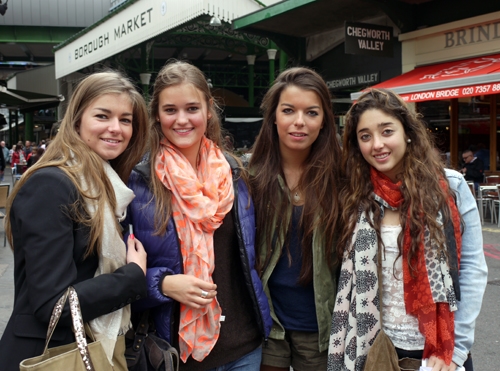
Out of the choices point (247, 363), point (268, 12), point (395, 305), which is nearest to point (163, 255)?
point (247, 363)

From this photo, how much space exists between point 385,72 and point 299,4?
257 cm

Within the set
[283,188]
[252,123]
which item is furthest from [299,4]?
[283,188]

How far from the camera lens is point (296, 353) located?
2.43m

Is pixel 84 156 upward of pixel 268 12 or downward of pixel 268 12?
downward

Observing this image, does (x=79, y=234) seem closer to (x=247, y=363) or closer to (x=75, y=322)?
(x=75, y=322)

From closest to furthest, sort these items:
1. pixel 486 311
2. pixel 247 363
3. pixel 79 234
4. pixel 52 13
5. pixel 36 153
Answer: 1. pixel 79 234
2. pixel 247 363
3. pixel 486 311
4. pixel 36 153
5. pixel 52 13

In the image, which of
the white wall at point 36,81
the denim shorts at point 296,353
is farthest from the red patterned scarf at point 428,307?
the white wall at point 36,81

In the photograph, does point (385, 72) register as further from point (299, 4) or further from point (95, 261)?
point (95, 261)

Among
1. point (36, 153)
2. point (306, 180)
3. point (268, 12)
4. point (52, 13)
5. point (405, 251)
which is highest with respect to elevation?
point (52, 13)

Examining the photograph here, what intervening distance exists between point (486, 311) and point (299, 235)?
363 cm

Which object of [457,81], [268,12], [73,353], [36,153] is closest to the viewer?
[73,353]

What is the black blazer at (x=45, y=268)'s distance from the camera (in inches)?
66.0

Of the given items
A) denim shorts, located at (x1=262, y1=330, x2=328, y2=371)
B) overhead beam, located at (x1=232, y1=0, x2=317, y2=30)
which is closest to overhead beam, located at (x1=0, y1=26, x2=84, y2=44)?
overhead beam, located at (x1=232, y1=0, x2=317, y2=30)

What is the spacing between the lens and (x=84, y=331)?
1710mm
